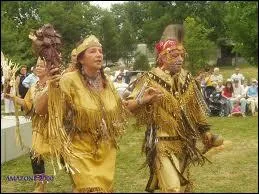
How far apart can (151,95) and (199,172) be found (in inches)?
147

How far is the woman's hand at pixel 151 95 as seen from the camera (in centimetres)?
503

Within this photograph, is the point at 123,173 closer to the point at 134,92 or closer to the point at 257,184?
the point at 257,184

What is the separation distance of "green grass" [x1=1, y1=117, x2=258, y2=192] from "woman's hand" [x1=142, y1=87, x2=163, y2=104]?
0.92 m

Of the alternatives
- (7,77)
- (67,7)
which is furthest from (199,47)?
(67,7)

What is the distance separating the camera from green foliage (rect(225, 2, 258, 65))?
32.3m

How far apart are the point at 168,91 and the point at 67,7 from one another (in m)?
43.0

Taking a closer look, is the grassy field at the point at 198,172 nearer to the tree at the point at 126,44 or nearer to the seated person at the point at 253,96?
the seated person at the point at 253,96

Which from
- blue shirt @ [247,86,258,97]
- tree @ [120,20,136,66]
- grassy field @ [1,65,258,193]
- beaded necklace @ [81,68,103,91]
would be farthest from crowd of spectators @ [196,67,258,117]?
tree @ [120,20,136,66]

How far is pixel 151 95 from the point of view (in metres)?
5.05

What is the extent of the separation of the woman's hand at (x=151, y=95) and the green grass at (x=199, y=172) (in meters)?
0.92

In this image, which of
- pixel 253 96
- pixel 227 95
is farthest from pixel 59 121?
pixel 253 96

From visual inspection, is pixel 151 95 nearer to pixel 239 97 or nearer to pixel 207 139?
pixel 207 139

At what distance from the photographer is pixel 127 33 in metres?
54.1

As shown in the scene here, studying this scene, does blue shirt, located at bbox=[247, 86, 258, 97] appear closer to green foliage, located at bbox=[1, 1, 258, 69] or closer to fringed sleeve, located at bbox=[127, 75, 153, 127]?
green foliage, located at bbox=[1, 1, 258, 69]
